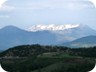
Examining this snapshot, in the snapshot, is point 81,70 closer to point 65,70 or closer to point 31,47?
point 65,70

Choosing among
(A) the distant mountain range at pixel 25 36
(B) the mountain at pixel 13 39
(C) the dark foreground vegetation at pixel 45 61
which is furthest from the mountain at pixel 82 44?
(C) the dark foreground vegetation at pixel 45 61

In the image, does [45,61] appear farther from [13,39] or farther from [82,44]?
[82,44]

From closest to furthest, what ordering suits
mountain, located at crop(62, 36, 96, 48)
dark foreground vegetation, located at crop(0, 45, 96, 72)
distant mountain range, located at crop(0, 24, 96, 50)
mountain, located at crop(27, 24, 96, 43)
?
dark foreground vegetation, located at crop(0, 45, 96, 72), distant mountain range, located at crop(0, 24, 96, 50), mountain, located at crop(27, 24, 96, 43), mountain, located at crop(62, 36, 96, 48)

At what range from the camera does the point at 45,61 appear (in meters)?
20.3

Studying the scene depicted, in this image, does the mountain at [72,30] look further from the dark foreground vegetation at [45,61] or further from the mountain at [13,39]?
the dark foreground vegetation at [45,61]

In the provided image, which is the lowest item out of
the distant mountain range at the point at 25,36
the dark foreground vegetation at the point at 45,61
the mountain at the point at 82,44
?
the mountain at the point at 82,44

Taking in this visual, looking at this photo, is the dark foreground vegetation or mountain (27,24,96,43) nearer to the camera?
the dark foreground vegetation

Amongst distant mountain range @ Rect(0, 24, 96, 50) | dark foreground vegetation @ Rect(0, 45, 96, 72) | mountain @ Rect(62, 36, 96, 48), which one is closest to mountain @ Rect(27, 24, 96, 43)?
distant mountain range @ Rect(0, 24, 96, 50)

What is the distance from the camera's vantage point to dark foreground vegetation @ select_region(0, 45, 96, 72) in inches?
576

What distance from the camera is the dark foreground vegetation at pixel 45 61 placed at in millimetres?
14641

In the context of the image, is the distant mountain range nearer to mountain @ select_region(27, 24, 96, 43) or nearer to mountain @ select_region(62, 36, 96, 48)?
mountain @ select_region(27, 24, 96, 43)

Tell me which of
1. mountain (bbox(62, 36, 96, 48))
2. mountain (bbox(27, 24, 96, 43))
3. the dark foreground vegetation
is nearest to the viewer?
the dark foreground vegetation

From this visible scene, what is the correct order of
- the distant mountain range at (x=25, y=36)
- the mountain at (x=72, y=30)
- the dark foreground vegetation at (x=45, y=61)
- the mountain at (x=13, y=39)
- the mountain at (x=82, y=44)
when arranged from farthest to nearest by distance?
the mountain at (x=82, y=44)
the mountain at (x=72, y=30)
the distant mountain range at (x=25, y=36)
the mountain at (x=13, y=39)
the dark foreground vegetation at (x=45, y=61)

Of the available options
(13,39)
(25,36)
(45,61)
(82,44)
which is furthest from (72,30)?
(45,61)
